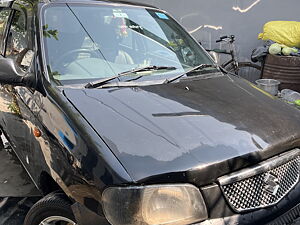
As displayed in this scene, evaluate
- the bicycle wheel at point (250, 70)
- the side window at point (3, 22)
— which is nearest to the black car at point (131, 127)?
the side window at point (3, 22)

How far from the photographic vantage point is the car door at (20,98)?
7.91 ft

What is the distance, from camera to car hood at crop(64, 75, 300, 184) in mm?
1658

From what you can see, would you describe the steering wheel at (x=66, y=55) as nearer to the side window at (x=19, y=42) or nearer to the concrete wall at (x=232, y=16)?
the side window at (x=19, y=42)

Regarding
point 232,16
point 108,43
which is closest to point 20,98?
point 108,43

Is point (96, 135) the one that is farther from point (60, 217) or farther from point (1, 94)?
point (1, 94)

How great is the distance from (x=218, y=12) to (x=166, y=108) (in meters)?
5.17

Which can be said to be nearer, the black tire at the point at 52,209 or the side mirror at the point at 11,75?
the black tire at the point at 52,209

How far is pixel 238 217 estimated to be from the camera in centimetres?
169

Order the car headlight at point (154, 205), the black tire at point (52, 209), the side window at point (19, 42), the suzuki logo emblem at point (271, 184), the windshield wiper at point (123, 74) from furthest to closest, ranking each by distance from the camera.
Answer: the side window at point (19, 42), the windshield wiper at point (123, 74), the black tire at point (52, 209), the suzuki logo emblem at point (271, 184), the car headlight at point (154, 205)

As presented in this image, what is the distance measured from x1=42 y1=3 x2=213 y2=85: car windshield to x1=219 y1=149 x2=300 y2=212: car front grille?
1.11m

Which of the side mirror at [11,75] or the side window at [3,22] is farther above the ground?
the side window at [3,22]

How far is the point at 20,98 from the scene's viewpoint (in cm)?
257

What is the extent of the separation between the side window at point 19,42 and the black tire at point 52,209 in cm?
103

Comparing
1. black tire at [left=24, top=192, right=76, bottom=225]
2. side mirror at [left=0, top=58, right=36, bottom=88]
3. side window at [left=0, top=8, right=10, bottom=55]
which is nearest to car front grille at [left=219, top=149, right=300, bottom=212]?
black tire at [left=24, top=192, right=76, bottom=225]
